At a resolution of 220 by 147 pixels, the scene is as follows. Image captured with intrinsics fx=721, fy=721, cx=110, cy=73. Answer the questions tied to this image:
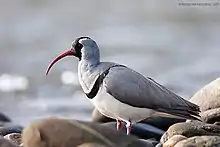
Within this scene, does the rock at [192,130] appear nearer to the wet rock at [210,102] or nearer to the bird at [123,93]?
the bird at [123,93]

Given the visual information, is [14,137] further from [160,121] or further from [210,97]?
[160,121]

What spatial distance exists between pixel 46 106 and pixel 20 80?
2.08m

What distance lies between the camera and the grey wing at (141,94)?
15.5 ft

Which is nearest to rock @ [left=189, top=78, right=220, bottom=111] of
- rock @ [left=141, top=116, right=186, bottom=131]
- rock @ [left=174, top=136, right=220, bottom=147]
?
rock @ [left=141, top=116, right=186, bottom=131]

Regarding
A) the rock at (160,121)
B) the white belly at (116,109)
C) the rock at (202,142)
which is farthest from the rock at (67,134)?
the rock at (160,121)

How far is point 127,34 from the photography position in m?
12.8

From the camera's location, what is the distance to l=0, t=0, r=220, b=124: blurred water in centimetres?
953

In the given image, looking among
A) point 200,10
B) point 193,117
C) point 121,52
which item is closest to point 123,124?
point 193,117

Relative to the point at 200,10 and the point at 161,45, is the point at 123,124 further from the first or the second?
the point at 200,10

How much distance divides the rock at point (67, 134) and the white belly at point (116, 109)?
27.6 inches

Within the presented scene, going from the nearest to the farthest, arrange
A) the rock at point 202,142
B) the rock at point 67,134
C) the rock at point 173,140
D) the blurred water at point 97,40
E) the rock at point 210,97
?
the rock at point 67,134, the rock at point 202,142, the rock at point 173,140, the rock at point 210,97, the blurred water at point 97,40

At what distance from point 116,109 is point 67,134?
2.76ft

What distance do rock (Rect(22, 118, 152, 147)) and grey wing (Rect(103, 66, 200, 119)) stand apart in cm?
74

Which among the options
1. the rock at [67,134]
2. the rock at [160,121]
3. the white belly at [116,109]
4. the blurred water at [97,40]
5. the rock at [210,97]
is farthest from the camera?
the blurred water at [97,40]
